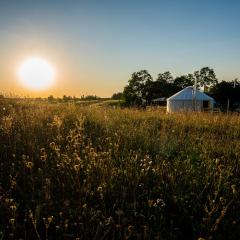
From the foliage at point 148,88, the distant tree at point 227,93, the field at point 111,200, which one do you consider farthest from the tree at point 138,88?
the field at point 111,200

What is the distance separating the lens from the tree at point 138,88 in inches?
2413

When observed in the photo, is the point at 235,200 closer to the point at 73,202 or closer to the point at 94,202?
the point at 94,202

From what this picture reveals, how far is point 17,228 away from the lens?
2.78 meters

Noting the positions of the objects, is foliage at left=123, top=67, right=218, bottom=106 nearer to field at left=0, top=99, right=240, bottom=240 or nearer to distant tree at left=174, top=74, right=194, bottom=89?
distant tree at left=174, top=74, right=194, bottom=89

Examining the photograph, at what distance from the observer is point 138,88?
6225cm

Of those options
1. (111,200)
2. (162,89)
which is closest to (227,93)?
(162,89)

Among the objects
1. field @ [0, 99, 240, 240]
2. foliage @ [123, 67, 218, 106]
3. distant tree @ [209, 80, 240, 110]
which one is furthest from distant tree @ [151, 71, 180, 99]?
field @ [0, 99, 240, 240]

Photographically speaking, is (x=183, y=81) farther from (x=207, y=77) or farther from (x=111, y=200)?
(x=111, y=200)

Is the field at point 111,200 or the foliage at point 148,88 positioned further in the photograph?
A: the foliage at point 148,88

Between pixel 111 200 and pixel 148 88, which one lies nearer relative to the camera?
pixel 111 200

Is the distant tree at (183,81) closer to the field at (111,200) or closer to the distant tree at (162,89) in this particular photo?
the distant tree at (162,89)

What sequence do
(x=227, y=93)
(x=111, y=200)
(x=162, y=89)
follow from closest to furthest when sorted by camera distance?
(x=111, y=200) → (x=227, y=93) → (x=162, y=89)

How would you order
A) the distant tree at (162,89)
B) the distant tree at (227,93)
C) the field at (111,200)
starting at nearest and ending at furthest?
1. the field at (111,200)
2. the distant tree at (227,93)
3. the distant tree at (162,89)

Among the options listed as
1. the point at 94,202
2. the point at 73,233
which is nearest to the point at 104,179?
the point at 94,202
